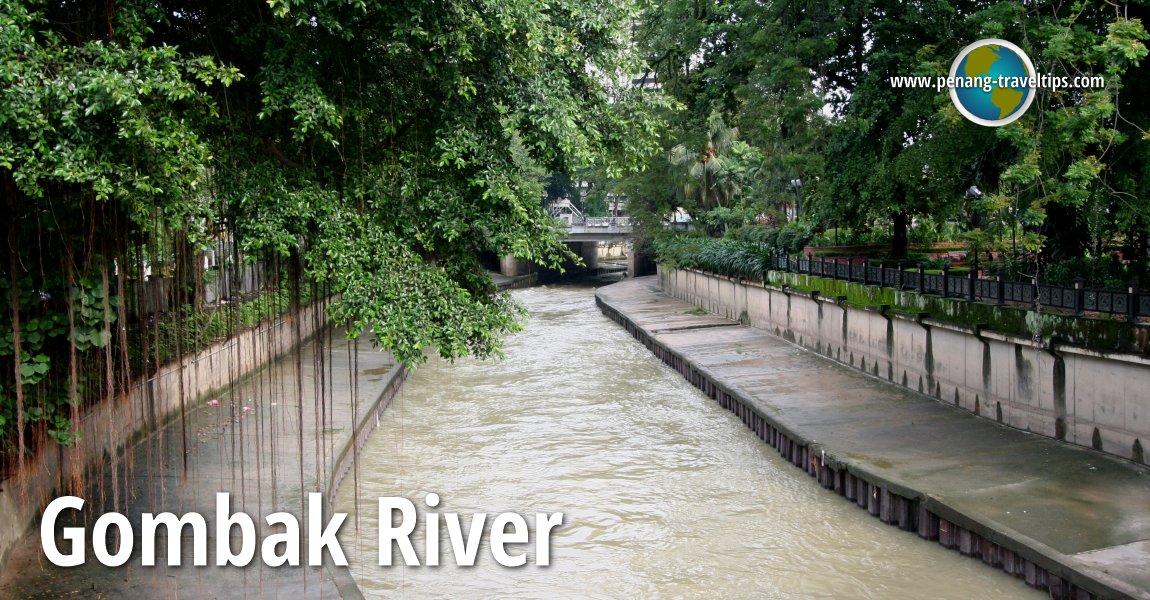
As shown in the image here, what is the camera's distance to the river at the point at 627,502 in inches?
455

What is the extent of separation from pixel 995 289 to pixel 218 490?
13296mm

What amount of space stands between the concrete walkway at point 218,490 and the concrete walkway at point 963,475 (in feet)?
24.3

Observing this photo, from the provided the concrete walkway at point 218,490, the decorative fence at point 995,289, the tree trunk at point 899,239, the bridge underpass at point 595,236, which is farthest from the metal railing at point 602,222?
the concrete walkway at point 218,490

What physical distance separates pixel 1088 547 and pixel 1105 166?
6326mm

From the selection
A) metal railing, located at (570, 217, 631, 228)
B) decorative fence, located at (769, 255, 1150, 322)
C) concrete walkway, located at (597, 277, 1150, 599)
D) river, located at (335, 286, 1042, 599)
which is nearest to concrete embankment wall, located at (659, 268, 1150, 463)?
concrete walkway, located at (597, 277, 1150, 599)

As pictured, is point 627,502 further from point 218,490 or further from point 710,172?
point 710,172

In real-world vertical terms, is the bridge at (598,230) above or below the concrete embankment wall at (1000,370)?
above

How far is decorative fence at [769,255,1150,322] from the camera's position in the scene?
1354 centimetres

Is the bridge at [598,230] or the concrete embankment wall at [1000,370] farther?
the bridge at [598,230]

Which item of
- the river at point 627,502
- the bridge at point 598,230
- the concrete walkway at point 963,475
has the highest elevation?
the bridge at point 598,230

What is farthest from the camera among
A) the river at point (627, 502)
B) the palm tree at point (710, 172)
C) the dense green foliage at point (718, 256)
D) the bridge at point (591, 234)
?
the bridge at point (591, 234)

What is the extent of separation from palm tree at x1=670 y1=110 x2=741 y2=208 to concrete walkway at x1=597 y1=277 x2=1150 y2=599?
904 inches

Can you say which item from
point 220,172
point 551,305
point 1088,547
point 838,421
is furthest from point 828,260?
point 551,305

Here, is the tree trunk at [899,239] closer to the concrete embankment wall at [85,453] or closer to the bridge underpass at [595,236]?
the concrete embankment wall at [85,453]
